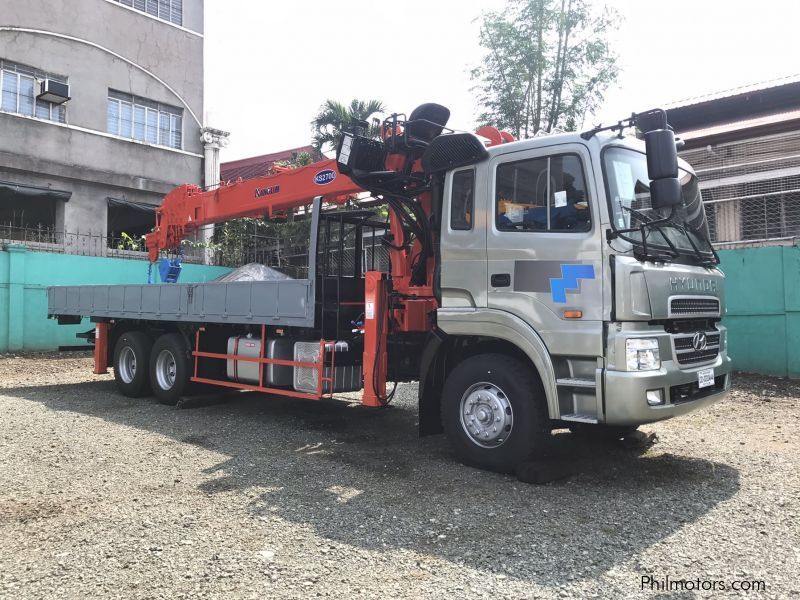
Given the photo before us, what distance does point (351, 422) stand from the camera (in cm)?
773

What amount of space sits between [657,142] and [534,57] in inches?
551

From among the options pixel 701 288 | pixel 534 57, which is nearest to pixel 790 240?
pixel 701 288

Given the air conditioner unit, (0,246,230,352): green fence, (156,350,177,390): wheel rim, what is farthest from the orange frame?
the air conditioner unit

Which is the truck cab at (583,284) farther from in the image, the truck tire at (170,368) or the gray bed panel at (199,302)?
the truck tire at (170,368)

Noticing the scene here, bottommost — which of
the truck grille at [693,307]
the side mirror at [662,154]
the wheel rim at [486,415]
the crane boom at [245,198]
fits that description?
the wheel rim at [486,415]

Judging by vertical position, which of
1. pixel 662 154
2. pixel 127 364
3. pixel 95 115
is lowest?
pixel 127 364

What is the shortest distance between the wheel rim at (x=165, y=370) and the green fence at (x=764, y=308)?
9.14 m

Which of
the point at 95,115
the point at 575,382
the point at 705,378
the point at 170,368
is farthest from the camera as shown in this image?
the point at 95,115

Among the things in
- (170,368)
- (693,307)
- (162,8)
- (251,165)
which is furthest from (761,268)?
(251,165)

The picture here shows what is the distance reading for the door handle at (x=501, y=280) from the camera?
17.5ft

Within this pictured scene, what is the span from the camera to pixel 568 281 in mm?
4926

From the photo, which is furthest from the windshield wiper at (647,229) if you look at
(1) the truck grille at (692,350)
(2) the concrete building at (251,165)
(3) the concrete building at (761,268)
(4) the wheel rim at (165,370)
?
(2) the concrete building at (251,165)

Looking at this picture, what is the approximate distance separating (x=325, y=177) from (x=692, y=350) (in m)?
4.47

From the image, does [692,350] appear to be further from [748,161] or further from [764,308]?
[748,161]
